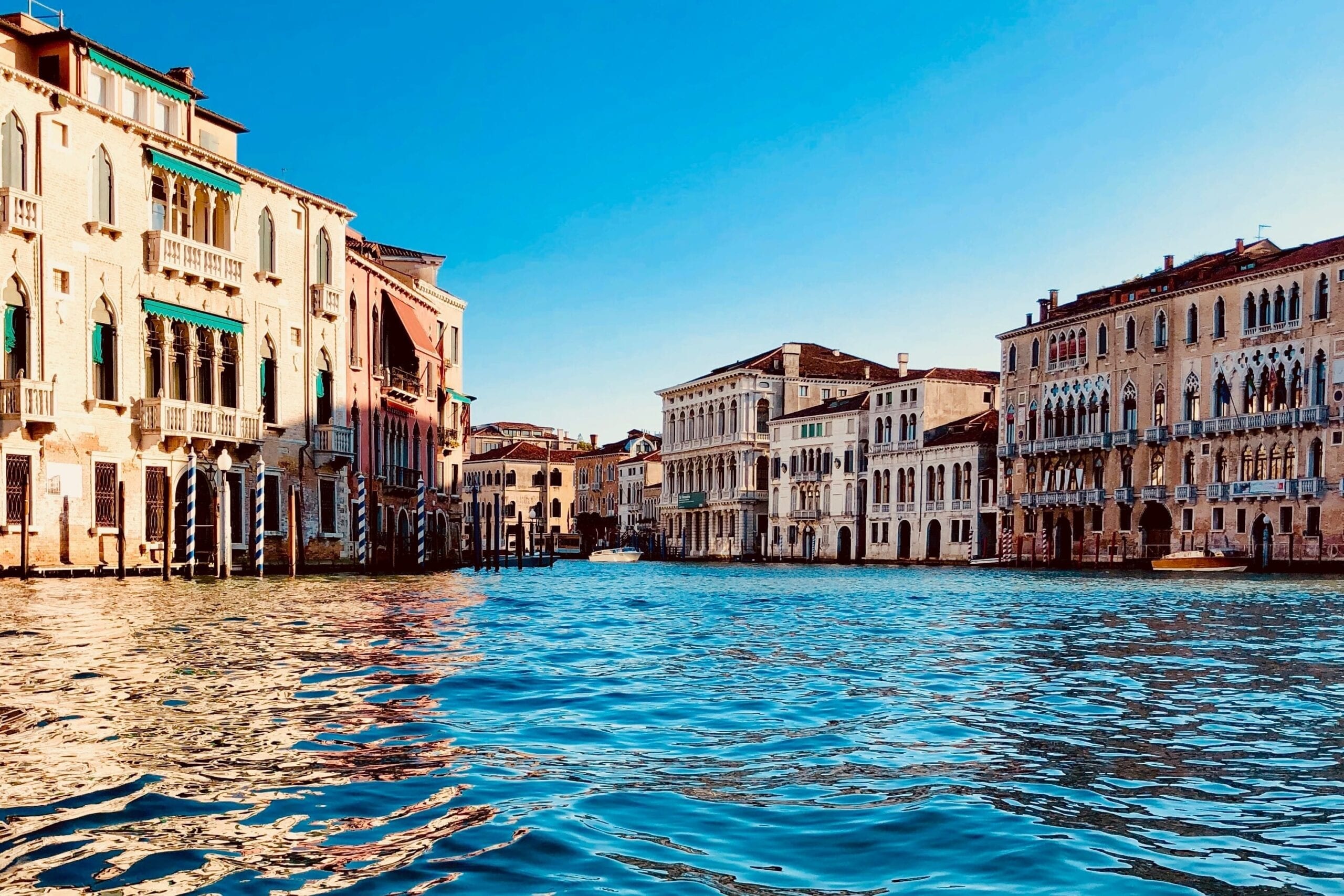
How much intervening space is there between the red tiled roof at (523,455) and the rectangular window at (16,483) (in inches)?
2637

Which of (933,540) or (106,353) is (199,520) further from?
(933,540)

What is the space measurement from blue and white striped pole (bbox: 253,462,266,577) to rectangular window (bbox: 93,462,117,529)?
7.58 ft

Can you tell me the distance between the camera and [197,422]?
2372cm

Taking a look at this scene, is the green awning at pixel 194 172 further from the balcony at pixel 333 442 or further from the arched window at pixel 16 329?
the balcony at pixel 333 442

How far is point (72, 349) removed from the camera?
2152cm

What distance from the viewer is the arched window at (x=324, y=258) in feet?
93.1

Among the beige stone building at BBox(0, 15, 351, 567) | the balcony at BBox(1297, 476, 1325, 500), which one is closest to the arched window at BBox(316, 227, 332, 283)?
the beige stone building at BBox(0, 15, 351, 567)

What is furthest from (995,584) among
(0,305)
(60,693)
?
(60,693)

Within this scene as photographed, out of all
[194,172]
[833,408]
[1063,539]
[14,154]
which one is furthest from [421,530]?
[833,408]

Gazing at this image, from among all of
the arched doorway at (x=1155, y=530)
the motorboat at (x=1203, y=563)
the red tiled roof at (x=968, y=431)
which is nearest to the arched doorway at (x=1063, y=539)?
the arched doorway at (x=1155, y=530)

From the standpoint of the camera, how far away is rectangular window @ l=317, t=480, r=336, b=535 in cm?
2816

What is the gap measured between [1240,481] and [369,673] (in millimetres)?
39397

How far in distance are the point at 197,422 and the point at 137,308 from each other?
217 centimetres

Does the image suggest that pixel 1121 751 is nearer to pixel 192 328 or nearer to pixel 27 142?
pixel 27 142
